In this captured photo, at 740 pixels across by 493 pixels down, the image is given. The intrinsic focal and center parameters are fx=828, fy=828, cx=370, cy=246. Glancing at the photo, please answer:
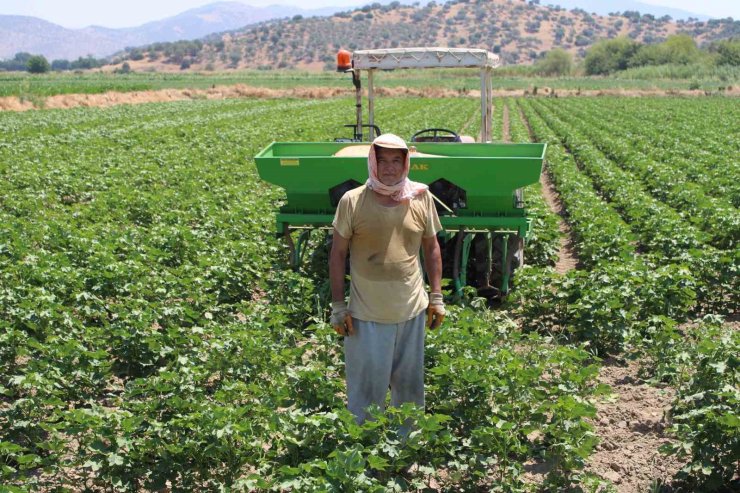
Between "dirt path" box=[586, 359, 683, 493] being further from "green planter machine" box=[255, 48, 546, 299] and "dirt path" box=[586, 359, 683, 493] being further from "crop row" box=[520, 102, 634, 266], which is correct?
"crop row" box=[520, 102, 634, 266]

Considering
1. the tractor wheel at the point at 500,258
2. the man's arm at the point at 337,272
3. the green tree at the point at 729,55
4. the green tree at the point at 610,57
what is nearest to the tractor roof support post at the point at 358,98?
the tractor wheel at the point at 500,258

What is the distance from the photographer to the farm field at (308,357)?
4.76m

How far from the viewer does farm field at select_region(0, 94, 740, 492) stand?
4758 millimetres

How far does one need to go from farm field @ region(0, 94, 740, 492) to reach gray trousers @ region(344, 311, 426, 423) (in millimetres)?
220

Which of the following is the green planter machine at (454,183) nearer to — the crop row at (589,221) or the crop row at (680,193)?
the crop row at (589,221)

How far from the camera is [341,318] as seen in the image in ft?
16.1

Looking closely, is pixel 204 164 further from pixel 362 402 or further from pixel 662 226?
pixel 362 402

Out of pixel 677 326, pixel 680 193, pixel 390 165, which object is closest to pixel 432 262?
pixel 390 165

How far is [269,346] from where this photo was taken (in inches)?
244

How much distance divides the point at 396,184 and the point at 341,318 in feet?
2.84

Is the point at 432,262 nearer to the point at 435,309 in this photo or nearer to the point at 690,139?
the point at 435,309

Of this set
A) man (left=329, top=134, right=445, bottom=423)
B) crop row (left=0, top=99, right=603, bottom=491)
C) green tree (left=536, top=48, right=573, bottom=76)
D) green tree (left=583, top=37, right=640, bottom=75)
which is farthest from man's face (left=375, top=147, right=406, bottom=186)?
green tree (left=536, top=48, right=573, bottom=76)

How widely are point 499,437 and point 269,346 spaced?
6.67ft

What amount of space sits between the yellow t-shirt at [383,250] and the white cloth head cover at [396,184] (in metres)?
0.06
